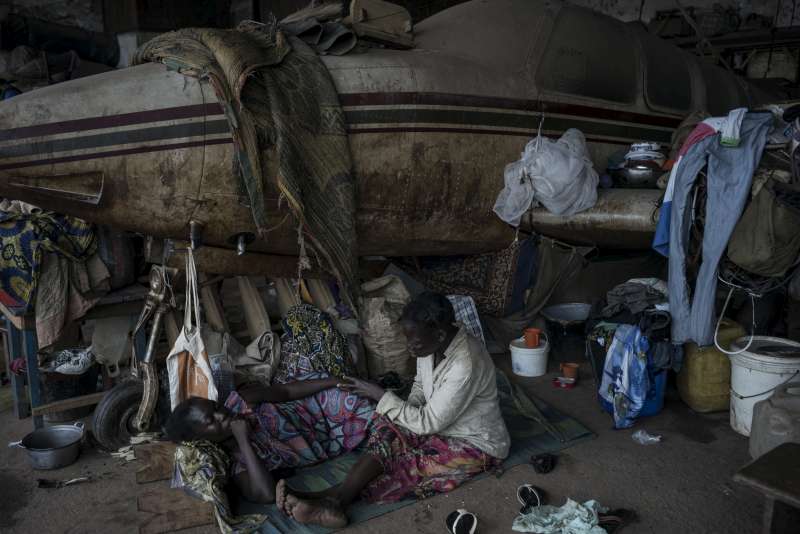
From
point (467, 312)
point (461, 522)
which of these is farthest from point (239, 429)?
point (467, 312)

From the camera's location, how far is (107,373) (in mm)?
4566

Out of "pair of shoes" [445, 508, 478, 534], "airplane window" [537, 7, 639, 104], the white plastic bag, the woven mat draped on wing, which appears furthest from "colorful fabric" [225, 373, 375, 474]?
"airplane window" [537, 7, 639, 104]

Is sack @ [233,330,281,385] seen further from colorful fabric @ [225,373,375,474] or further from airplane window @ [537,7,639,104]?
airplane window @ [537,7,639,104]

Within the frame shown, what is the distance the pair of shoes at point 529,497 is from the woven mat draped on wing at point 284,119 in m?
1.76

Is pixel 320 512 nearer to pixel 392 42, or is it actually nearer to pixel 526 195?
pixel 526 195

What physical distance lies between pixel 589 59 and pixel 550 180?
1.42 metres

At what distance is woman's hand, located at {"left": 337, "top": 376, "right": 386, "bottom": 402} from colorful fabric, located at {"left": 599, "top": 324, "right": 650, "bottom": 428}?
1609 millimetres

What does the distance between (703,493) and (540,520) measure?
985mm

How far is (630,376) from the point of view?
404cm

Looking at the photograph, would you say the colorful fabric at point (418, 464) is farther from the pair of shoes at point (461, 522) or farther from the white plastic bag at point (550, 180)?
the white plastic bag at point (550, 180)

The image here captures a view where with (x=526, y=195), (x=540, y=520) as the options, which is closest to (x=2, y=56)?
(x=526, y=195)

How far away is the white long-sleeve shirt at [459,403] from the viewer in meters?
3.23

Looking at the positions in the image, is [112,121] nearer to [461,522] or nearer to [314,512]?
[314,512]

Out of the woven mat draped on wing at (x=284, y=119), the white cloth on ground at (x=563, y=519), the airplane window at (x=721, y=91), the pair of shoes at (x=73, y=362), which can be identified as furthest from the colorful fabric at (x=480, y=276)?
the airplane window at (x=721, y=91)
